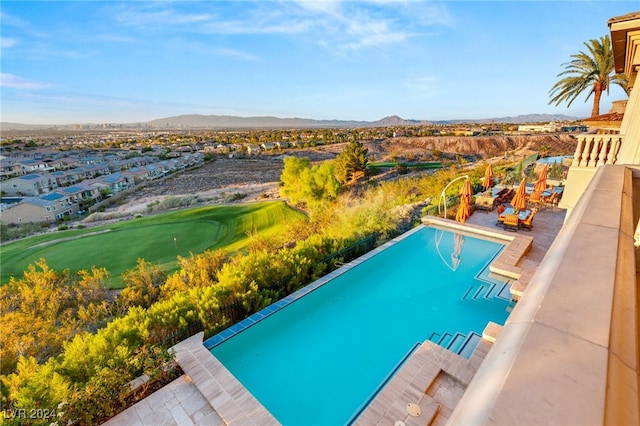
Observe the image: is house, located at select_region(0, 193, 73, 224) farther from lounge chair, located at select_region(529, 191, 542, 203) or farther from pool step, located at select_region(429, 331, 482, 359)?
lounge chair, located at select_region(529, 191, 542, 203)

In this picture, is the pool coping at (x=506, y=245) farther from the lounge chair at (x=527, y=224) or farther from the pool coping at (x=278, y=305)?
the pool coping at (x=278, y=305)

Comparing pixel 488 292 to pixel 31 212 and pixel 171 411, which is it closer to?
pixel 171 411

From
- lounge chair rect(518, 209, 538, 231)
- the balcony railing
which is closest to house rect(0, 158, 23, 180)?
lounge chair rect(518, 209, 538, 231)

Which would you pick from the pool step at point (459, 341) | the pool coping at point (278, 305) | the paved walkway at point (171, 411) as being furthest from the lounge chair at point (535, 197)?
the paved walkway at point (171, 411)

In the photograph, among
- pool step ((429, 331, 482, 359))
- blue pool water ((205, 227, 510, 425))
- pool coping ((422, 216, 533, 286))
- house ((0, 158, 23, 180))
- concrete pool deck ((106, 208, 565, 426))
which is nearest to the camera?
concrete pool deck ((106, 208, 565, 426))

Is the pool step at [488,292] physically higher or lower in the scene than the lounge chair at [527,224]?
lower

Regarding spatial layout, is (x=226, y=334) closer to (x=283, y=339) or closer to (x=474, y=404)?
(x=283, y=339)
